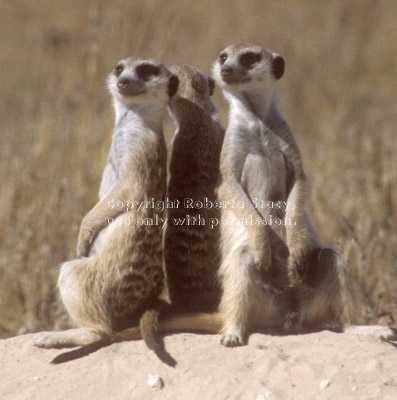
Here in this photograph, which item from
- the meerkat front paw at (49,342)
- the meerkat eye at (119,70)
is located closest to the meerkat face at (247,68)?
the meerkat eye at (119,70)

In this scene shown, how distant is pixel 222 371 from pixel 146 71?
1353 mm

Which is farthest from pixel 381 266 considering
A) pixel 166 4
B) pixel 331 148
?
pixel 166 4

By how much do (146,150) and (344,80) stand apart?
6.37 m

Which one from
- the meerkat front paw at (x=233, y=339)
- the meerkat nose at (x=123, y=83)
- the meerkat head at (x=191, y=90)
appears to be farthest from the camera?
the meerkat head at (x=191, y=90)

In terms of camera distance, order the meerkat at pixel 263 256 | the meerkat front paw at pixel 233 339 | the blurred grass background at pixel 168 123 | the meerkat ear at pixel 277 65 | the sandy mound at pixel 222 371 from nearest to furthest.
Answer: the sandy mound at pixel 222 371
the meerkat front paw at pixel 233 339
the meerkat at pixel 263 256
the meerkat ear at pixel 277 65
the blurred grass background at pixel 168 123

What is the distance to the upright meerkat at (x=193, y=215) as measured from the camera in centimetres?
291

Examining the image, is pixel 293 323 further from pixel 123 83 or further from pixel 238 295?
pixel 123 83

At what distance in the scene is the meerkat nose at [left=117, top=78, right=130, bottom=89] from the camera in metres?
2.84

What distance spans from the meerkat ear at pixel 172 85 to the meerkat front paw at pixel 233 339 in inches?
43.7

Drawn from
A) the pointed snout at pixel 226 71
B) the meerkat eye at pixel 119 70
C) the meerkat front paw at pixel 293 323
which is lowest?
the meerkat front paw at pixel 293 323

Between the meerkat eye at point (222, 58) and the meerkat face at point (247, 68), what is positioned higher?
the meerkat eye at point (222, 58)

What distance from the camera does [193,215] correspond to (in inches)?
117

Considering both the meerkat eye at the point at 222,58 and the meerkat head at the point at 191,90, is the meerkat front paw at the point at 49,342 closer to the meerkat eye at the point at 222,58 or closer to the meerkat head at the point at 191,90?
the meerkat head at the point at 191,90

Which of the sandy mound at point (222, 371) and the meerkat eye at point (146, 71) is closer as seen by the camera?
the sandy mound at point (222, 371)
